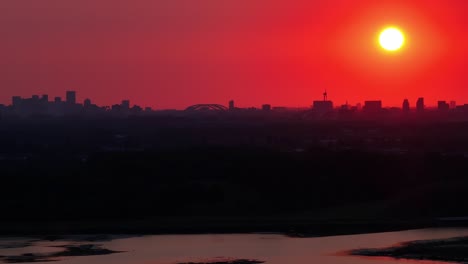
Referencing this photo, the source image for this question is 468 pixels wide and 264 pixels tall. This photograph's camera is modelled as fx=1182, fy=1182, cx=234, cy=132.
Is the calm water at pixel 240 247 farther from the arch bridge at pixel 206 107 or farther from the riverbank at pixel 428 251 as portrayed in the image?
the arch bridge at pixel 206 107

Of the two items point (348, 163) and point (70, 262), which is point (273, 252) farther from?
point (348, 163)

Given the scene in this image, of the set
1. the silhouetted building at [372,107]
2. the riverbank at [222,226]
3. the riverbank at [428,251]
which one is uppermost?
the silhouetted building at [372,107]

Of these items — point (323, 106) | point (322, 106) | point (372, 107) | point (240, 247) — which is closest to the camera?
point (240, 247)

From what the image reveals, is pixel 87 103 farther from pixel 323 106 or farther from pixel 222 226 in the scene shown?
pixel 222 226

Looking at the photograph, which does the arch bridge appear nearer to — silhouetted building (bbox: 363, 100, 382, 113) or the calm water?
silhouetted building (bbox: 363, 100, 382, 113)

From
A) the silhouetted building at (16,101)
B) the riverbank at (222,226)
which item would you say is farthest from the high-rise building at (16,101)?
the riverbank at (222,226)

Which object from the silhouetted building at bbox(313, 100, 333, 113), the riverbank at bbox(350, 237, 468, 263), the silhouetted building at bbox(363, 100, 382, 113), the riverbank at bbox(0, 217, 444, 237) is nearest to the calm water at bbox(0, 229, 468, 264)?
the riverbank at bbox(350, 237, 468, 263)

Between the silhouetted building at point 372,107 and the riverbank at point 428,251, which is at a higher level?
the silhouetted building at point 372,107

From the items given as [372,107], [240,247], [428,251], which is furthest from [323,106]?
[428,251]
